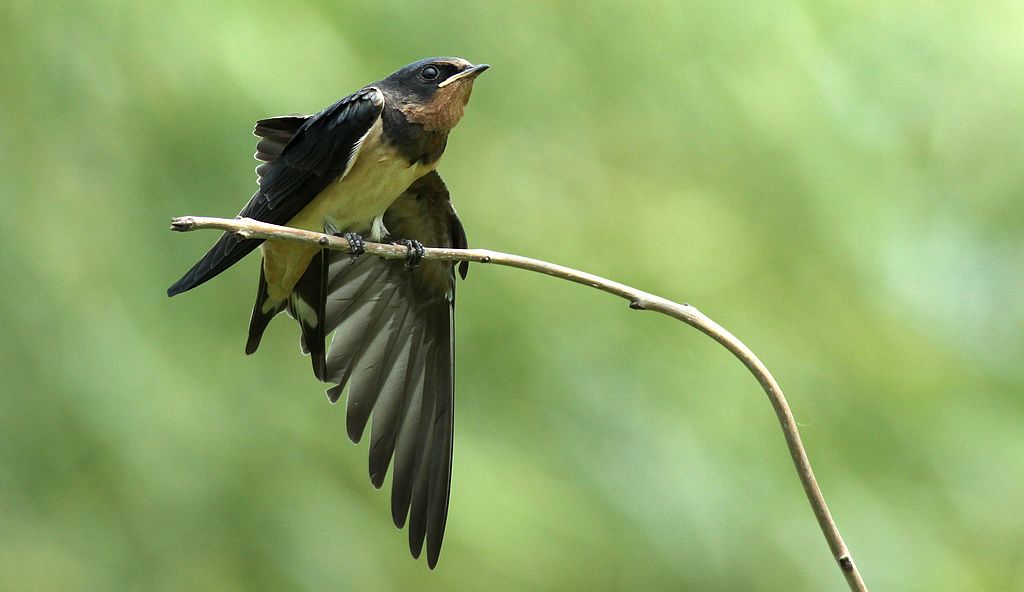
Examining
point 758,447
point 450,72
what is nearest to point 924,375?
point 758,447

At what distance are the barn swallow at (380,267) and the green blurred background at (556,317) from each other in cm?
59

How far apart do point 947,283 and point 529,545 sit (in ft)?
6.47

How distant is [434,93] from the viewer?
9.76 feet

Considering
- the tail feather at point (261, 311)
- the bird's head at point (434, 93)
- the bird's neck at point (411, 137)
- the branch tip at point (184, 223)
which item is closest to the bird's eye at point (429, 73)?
the bird's head at point (434, 93)

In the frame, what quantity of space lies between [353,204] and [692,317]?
147 cm

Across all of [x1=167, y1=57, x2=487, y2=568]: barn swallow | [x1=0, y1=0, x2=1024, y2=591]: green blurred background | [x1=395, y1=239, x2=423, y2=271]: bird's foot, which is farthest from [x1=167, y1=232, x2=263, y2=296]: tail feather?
[x1=0, y1=0, x2=1024, y2=591]: green blurred background

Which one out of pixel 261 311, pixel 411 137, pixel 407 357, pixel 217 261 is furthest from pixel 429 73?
pixel 407 357

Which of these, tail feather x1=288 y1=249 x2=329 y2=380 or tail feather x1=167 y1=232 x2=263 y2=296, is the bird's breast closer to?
tail feather x1=288 y1=249 x2=329 y2=380

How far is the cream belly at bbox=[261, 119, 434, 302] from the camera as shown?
3.04 metres

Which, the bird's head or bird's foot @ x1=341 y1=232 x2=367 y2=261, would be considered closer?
bird's foot @ x1=341 y1=232 x2=367 y2=261

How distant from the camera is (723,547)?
13.6 feet

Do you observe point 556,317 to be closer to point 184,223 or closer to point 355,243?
point 355,243

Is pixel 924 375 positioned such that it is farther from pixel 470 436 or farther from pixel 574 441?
pixel 470 436

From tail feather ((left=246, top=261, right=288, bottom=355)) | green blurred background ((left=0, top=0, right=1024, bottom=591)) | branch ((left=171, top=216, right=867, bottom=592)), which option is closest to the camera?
branch ((left=171, top=216, right=867, bottom=592))
